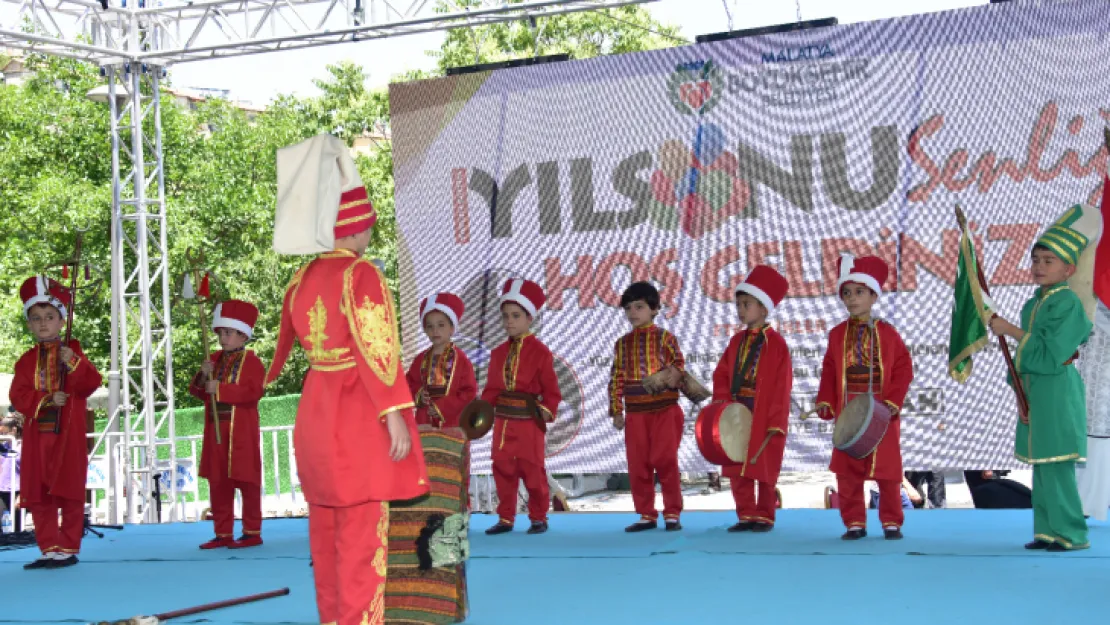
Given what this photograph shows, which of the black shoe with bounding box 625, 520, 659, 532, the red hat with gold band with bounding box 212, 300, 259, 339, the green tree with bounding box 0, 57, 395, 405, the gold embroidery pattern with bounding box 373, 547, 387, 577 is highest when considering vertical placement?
the green tree with bounding box 0, 57, 395, 405

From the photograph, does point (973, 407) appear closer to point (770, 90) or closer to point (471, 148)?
point (770, 90)

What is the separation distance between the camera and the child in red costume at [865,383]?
5688mm

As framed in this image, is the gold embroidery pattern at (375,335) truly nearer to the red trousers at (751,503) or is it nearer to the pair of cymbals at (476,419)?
the pair of cymbals at (476,419)

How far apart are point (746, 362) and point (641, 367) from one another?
585 mm

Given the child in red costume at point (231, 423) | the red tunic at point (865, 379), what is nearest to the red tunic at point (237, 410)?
the child in red costume at point (231, 423)

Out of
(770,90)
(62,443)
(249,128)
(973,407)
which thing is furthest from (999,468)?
(249,128)

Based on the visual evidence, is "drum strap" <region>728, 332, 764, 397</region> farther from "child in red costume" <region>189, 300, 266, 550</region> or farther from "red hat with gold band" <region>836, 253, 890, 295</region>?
"child in red costume" <region>189, 300, 266, 550</region>

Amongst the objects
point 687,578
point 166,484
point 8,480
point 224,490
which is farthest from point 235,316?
point 166,484

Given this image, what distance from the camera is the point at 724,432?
6070mm

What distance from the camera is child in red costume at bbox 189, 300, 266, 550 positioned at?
651 centimetres

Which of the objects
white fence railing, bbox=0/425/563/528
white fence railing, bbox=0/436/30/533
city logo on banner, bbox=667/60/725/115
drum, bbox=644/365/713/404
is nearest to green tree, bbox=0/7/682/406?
white fence railing, bbox=0/425/563/528

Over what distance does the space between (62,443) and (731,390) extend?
10.5ft

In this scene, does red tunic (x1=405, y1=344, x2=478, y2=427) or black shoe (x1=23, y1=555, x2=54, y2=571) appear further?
red tunic (x1=405, y1=344, x2=478, y2=427)

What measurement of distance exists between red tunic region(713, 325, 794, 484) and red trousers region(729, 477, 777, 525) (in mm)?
81
